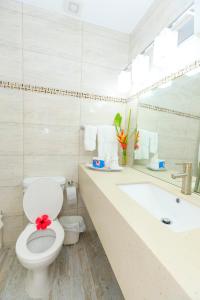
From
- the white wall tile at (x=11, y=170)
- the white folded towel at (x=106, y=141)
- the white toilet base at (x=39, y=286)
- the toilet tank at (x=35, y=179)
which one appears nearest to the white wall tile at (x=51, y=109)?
the white folded towel at (x=106, y=141)

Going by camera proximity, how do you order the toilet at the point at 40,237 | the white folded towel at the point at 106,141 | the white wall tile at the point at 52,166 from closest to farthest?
the toilet at the point at 40,237
the white wall tile at the point at 52,166
the white folded towel at the point at 106,141

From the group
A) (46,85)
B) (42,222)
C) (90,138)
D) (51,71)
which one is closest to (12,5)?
(51,71)

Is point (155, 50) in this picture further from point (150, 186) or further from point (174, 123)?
point (150, 186)

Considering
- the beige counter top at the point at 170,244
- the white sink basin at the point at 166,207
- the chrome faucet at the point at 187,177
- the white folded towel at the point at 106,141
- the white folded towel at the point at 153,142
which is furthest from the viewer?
the white folded towel at the point at 106,141

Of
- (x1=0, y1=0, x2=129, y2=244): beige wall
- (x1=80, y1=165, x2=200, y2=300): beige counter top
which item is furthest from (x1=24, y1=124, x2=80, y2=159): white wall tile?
(x1=80, y1=165, x2=200, y2=300): beige counter top

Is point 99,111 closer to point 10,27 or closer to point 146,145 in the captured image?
point 146,145

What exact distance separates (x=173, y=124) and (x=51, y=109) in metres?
1.14

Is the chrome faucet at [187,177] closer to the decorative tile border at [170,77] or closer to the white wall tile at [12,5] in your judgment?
the decorative tile border at [170,77]

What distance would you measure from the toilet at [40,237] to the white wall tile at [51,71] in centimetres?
96

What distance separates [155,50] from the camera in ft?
3.77

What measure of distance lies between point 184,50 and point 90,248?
191 cm

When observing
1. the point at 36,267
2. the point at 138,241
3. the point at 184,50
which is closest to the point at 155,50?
the point at 184,50

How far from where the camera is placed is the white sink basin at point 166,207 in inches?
30.4

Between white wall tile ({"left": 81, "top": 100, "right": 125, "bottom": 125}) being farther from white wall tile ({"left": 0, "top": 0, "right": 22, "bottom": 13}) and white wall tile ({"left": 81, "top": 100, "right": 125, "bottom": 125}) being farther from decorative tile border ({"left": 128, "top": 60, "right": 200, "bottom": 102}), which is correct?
white wall tile ({"left": 0, "top": 0, "right": 22, "bottom": 13})
